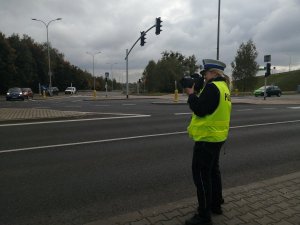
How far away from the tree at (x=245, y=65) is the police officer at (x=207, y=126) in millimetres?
57850

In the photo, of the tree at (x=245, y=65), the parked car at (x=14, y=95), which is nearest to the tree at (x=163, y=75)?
the tree at (x=245, y=65)

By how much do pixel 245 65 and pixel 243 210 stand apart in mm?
58728

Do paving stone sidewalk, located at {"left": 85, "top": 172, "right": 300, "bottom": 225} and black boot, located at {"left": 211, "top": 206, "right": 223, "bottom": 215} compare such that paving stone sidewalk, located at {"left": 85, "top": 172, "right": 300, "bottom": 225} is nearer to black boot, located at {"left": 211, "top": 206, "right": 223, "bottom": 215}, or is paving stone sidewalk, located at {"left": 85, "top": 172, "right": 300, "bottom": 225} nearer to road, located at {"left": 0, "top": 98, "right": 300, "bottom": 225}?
black boot, located at {"left": 211, "top": 206, "right": 223, "bottom": 215}

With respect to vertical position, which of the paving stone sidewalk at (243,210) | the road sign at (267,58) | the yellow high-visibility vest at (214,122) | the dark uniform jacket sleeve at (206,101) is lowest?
the paving stone sidewalk at (243,210)

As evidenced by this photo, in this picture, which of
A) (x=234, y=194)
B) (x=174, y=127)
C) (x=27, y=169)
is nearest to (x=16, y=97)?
(x=174, y=127)

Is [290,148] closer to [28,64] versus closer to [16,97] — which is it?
[16,97]

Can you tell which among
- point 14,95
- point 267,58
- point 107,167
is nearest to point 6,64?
point 14,95

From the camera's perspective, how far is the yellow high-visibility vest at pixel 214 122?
368cm

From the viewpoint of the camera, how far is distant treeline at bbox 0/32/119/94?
61.7m

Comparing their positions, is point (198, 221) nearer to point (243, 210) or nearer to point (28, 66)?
point (243, 210)

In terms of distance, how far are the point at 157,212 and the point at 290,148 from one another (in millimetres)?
5354

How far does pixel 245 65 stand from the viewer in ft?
197

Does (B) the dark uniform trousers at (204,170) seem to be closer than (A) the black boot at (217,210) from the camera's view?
Yes

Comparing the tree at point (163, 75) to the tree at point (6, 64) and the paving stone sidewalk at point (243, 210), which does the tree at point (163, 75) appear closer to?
the tree at point (6, 64)
